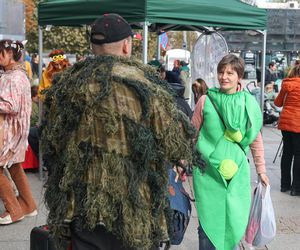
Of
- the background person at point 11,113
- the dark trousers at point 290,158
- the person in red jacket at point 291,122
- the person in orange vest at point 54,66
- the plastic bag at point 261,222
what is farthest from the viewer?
the person in orange vest at point 54,66

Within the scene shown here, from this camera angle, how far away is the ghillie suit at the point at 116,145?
2.32m

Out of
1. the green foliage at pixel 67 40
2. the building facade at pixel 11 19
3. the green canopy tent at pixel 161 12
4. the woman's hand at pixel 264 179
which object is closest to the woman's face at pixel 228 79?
the woman's hand at pixel 264 179

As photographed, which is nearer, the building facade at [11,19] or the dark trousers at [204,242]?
the dark trousers at [204,242]

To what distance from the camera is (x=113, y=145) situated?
2330 millimetres

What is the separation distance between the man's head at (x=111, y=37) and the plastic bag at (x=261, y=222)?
81.2 inches

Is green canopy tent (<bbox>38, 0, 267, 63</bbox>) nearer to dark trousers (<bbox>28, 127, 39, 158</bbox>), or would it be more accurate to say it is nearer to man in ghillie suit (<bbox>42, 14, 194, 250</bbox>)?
dark trousers (<bbox>28, 127, 39, 158</bbox>)

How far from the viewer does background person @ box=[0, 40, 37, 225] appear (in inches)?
194

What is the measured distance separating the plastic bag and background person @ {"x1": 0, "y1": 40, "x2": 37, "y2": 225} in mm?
2252

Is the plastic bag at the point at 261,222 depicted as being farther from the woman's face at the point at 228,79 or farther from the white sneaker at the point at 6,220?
the white sneaker at the point at 6,220

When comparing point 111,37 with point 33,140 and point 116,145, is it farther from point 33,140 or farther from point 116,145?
point 33,140

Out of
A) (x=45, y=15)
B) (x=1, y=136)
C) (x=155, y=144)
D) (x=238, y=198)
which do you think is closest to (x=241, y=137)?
(x=238, y=198)

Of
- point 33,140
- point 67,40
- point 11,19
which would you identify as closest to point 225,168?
point 33,140

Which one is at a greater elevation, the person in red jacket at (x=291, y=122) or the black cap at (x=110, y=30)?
the black cap at (x=110, y=30)

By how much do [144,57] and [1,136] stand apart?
1823 millimetres
